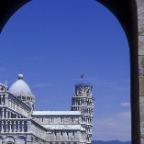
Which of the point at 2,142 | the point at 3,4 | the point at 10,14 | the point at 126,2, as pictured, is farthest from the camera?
the point at 2,142

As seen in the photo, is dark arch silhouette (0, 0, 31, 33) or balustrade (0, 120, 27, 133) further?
balustrade (0, 120, 27, 133)

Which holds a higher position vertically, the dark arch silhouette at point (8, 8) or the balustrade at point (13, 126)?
the balustrade at point (13, 126)

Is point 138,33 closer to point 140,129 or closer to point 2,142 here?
point 140,129

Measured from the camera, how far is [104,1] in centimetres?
1734

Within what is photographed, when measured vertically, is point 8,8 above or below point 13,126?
below

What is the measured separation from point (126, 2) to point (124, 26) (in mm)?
1853

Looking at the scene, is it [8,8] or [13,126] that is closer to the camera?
[8,8]

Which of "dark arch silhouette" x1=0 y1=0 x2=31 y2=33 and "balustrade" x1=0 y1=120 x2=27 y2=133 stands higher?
"balustrade" x1=0 y1=120 x2=27 y2=133

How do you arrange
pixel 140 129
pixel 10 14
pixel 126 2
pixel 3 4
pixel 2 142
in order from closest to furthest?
pixel 140 129 → pixel 126 2 → pixel 3 4 → pixel 10 14 → pixel 2 142

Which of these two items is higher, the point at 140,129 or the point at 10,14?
the point at 10,14

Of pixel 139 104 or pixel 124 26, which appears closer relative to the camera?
pixel 139 104

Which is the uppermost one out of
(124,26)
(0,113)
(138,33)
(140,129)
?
(0,113)

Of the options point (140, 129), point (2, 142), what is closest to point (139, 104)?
point (140, 129)

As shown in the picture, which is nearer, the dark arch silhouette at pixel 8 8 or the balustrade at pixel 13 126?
the dark arch silhouette at pixel 8 8
